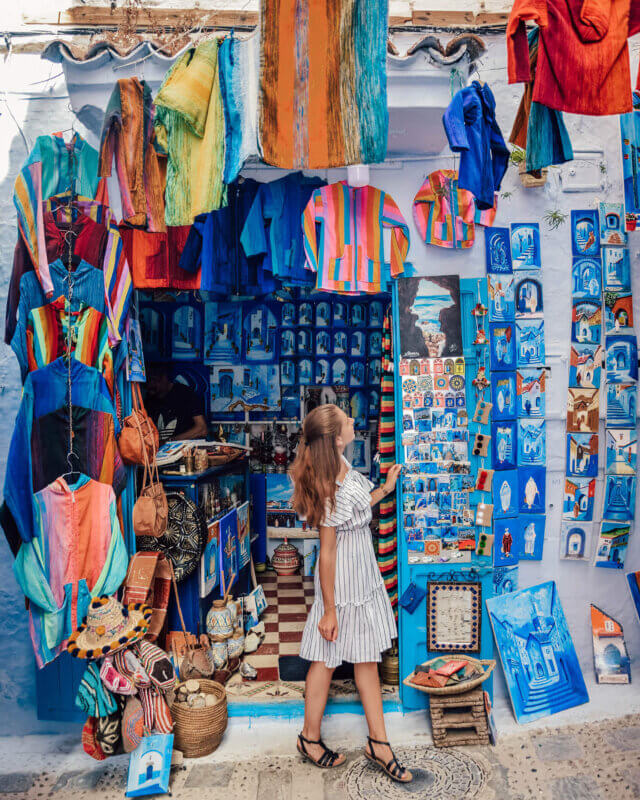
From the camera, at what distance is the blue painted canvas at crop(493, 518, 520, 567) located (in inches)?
162

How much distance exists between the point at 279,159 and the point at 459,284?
4.92ft

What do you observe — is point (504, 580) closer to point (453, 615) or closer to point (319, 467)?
point (453, 615)

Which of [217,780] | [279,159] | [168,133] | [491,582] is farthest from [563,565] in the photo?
[168,133]

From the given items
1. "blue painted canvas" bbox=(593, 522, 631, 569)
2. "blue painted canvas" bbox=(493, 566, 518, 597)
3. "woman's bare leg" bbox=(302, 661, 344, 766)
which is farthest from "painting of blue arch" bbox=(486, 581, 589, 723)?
"woman's bare leg" bbox=(302, 661, 344, 766)

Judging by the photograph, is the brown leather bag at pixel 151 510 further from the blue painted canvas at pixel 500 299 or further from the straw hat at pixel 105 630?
the blue painted canvas at pixel 500 299

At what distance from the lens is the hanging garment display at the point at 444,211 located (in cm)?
397

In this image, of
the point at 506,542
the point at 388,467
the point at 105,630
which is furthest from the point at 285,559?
the point at 105,630

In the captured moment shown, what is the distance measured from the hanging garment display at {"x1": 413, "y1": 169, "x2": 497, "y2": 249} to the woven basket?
305 cm

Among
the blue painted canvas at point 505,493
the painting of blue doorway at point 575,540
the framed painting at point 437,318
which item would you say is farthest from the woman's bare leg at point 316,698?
the framed painting at point 437,318

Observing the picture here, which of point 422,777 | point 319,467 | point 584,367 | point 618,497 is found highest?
point 584,367

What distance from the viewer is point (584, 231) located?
418 centimetres

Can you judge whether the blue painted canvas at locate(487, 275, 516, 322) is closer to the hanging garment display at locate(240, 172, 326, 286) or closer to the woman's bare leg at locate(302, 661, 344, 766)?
the hanging garment display at locate(240, 172, 326, 286)

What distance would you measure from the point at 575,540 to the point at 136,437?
9.42 feet

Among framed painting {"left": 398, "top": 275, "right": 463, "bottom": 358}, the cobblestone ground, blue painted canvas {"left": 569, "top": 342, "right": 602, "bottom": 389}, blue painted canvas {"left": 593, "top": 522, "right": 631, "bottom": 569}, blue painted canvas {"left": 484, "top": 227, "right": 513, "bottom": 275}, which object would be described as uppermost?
blue painted canvas {"left": 484, "top": 227, "right": 513, "bottom": 275}
